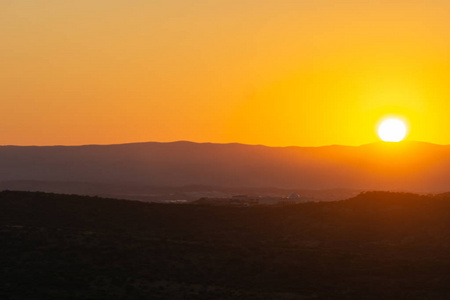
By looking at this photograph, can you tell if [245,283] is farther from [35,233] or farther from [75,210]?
[75,210]

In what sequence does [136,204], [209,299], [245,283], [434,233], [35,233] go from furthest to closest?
[136,204] → [434,233] → [35,233] → [245,283] → [209,299]

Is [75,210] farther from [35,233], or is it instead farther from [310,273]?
[310,273]

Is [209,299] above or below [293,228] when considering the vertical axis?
A: below

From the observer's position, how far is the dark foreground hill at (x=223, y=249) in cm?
4991

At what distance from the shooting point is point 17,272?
5247cm

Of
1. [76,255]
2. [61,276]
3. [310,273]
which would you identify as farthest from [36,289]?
[310,273]

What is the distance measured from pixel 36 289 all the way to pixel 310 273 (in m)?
15.8

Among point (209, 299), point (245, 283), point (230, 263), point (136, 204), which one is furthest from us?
point (136, 204)

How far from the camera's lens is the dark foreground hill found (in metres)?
49.9

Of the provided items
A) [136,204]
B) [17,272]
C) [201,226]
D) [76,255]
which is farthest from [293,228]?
[17,272]

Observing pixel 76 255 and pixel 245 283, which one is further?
pixel 76 255

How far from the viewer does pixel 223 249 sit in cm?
5838

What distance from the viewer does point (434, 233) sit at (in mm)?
64875

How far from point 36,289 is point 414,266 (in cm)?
2267
